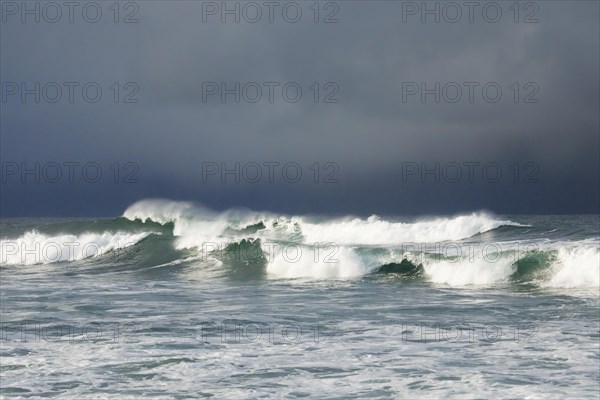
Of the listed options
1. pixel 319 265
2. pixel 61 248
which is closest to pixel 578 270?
pixel 319 265

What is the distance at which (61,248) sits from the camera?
1316 inches

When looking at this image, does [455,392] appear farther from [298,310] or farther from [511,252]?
[511,252]

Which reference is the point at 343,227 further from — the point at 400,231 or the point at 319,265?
the point at 319,265

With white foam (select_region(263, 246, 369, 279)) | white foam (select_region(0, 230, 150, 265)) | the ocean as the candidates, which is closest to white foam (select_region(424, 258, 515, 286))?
the ocean

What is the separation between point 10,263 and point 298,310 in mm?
20004

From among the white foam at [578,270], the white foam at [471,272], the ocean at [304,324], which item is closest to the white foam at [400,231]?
the ocean at [304,324]

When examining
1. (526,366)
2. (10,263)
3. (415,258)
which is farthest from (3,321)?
(10,263)

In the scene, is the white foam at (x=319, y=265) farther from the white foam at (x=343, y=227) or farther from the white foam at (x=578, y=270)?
the white foam at (x=343, y=227)

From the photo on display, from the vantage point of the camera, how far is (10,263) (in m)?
30.8

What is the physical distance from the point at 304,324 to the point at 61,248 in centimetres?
2316

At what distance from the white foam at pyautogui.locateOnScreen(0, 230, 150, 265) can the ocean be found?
87.4 inches

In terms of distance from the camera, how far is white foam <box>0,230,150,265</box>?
32.0 meters

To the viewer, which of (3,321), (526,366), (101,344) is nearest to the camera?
(526,366)

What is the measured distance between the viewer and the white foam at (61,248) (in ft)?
105
